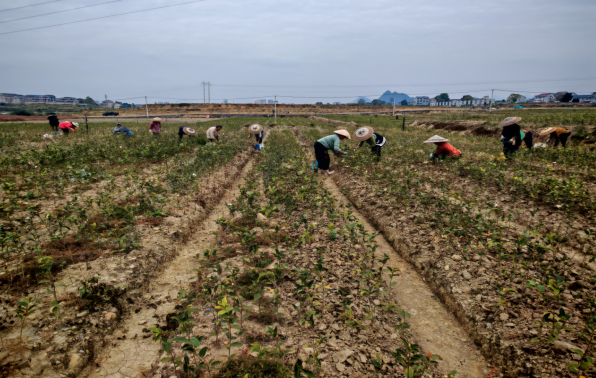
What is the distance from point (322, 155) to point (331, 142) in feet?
1.93

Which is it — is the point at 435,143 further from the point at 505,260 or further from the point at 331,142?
the point at 505,260

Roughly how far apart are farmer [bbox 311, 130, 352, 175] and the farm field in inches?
97.9

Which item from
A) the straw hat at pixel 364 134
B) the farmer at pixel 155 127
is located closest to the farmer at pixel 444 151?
the straw hat at pixel 364 134

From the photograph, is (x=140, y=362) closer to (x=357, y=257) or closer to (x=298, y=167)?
(x=357, y=257)

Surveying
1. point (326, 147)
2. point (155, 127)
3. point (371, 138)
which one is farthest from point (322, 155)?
point (155, 127)

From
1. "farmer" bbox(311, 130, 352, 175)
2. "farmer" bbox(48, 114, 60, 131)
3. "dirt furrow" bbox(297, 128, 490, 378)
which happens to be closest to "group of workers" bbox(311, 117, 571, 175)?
"farmer" bbox(311, 130, 352, 175)

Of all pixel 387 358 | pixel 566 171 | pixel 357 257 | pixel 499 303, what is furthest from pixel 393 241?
pixel 566 171

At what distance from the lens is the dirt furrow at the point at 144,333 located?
9.67 feet

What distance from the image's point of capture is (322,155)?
10.4m

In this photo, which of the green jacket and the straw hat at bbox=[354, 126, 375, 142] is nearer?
the green jacket

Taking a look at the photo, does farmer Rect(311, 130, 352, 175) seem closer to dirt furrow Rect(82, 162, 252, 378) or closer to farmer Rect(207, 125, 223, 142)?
dirt furrow Rect(82, 162, 252, 378)

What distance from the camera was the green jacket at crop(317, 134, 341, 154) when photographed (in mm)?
9844

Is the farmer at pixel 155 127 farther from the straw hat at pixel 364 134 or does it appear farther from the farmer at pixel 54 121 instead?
the straw hat at pixel 364 134

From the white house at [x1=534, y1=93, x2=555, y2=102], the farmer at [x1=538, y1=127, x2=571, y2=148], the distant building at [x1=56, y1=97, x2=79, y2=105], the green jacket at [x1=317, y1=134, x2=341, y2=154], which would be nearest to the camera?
the green jacket at [x1=317, y1=134, x2=341, y2=154]
